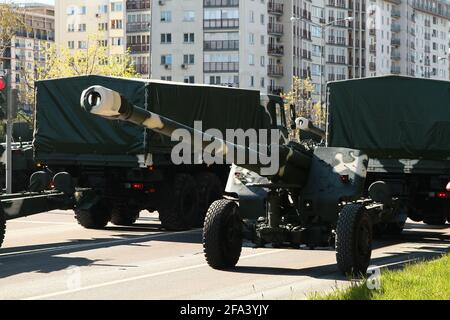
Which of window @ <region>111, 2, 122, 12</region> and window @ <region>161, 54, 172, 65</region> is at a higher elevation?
window @ <region>111, 2, 122, 12</region>

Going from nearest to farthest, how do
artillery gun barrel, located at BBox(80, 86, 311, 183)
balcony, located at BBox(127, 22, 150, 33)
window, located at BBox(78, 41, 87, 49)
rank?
1. artillery gun barrel, located at BBox(80, 86, 311, 183)
2. balcony, located at BBox(127, 22, 150, 33)
3. window, located at BBox(78, 41, 87, 49)

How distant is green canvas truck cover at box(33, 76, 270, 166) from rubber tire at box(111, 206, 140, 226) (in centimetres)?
203

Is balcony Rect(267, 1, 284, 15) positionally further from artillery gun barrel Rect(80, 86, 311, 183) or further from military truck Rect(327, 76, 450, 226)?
artillery gun barrel Rect(80, 86, 311, 183)

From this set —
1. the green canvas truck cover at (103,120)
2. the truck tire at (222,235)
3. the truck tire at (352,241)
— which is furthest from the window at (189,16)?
the truck tire at (352,241)

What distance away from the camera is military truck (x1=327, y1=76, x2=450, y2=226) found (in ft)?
65.3

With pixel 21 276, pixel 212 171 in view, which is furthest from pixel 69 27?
pixel 21 276

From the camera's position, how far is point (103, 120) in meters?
21.6

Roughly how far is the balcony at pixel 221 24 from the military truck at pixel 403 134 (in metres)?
93.8

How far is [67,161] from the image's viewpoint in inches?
856

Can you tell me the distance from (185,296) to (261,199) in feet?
12.3

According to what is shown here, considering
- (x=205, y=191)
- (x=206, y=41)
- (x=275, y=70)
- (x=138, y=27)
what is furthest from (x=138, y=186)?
(x=138, y=27)

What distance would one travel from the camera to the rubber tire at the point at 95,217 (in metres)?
22.2

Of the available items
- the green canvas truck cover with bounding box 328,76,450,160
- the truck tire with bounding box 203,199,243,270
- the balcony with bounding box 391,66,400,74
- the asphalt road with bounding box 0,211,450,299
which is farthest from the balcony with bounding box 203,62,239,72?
the truck tire with bounding box 203,199,243,270

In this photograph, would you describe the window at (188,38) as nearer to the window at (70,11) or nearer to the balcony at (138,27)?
the balcony at (138,27)
